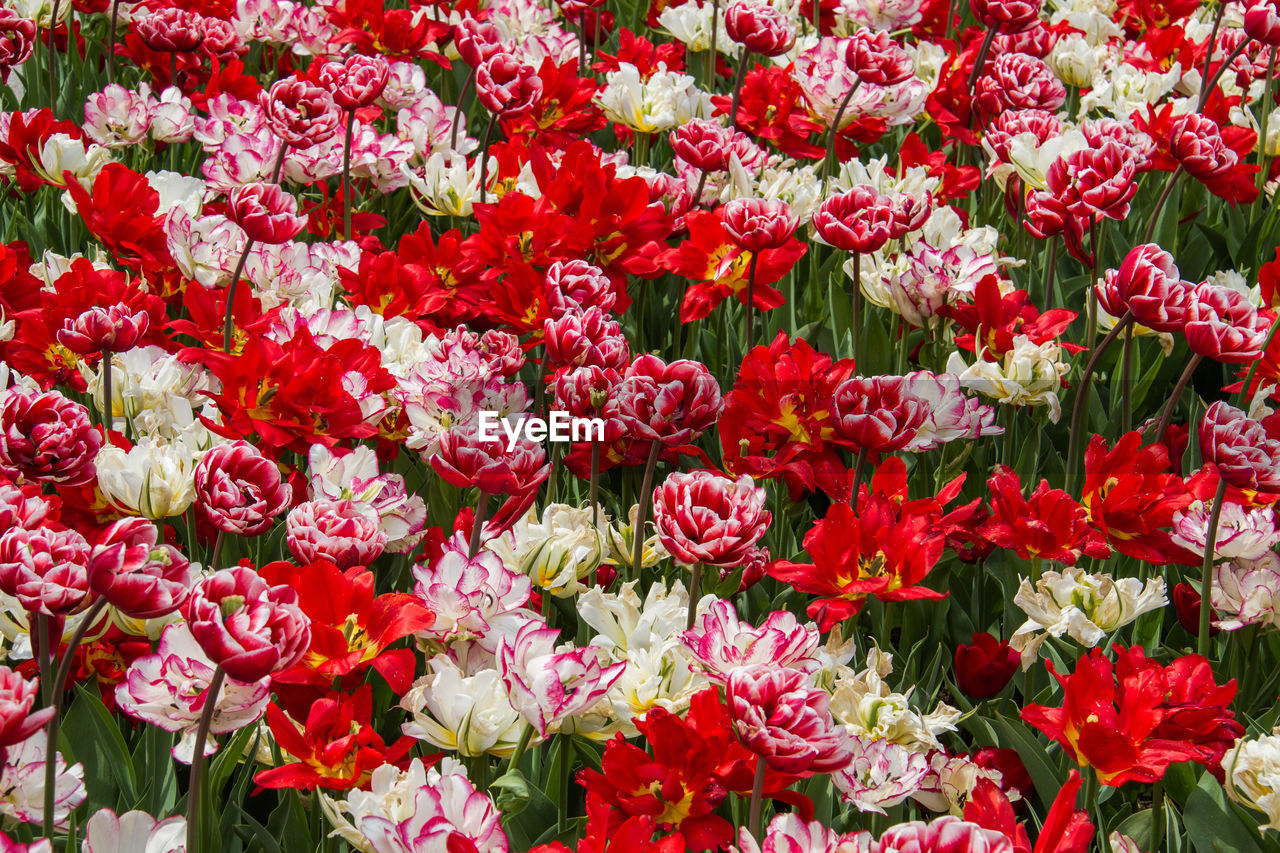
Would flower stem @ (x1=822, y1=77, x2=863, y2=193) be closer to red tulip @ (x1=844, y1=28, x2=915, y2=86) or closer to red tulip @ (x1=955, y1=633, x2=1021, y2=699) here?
red tulip @ (x1=844, y1=28, x2=915, y2=86)

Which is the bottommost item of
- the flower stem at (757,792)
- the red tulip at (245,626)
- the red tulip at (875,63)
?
the flower stem at (757,792)

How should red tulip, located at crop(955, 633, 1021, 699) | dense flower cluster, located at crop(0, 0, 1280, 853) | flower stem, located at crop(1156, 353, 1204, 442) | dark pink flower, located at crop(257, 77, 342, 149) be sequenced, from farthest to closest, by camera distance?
dark pink flower, located at crop(257, 77, 342, 149) < flower stem, located at crop(1156, 353, 1204, 442) < red tulip, located at crop(955, 633, 1021, 699) < dense flower cluster, located at crop(0, 0, 1280, 853)

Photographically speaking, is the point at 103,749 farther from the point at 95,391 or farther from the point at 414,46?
the point at 414,46

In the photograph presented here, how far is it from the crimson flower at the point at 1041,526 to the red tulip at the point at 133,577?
931 millimetres

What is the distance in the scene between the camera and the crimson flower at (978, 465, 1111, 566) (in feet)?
5.02

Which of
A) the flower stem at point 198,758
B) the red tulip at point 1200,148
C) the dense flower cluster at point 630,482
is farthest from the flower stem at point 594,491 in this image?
the red tulip at point 1200,148

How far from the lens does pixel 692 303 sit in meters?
2.21

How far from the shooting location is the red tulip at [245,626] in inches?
35.9

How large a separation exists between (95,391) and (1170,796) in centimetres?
147

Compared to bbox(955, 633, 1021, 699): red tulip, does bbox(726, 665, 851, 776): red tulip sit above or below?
above

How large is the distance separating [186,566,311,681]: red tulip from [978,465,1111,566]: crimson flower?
90 cm

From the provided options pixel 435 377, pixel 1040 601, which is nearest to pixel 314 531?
pixel 435 377

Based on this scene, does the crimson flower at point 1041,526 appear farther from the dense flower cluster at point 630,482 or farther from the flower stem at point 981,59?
the flower stem at point 981,59

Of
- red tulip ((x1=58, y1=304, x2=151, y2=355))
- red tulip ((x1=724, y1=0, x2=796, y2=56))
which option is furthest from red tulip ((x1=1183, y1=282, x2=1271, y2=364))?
red tulip ((x1=724, y1=0, x2=796, y2=56))
